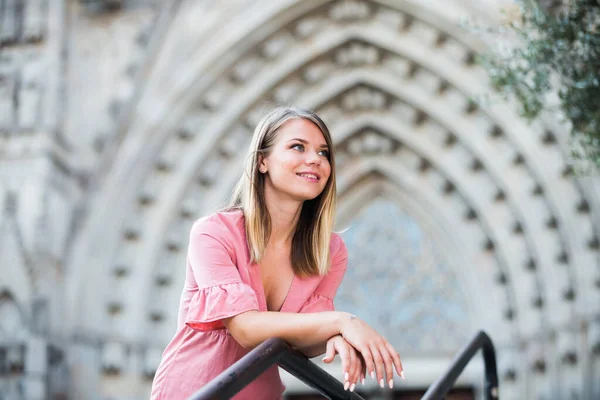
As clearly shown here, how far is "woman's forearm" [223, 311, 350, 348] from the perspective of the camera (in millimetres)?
1418

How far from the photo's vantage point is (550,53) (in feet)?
12.7

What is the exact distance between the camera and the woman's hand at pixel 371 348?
1.38m

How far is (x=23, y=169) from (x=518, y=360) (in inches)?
175

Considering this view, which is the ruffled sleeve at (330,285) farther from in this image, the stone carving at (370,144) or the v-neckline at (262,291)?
the stone carving at (370,144)

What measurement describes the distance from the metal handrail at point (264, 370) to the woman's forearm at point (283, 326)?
2cm

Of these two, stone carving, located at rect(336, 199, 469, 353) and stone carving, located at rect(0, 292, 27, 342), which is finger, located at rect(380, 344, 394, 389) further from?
stone carving, located at rect(336, 199, 469, 353)

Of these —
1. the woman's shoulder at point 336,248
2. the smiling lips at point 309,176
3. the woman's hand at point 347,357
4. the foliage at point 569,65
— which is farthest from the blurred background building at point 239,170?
the woman's hand at point 347,357

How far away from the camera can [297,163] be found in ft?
5.26

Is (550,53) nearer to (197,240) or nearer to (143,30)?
(197,240)

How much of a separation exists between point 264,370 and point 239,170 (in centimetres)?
583

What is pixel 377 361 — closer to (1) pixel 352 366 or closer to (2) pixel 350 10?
(1) pixel 352 366

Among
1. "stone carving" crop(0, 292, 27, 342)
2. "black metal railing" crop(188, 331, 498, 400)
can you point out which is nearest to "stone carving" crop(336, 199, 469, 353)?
"stone carving" crop(0, 292, 27, 342)

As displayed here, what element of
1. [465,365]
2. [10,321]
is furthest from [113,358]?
[465,365]

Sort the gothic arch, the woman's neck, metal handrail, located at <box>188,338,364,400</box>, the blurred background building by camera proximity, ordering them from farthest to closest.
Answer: the gothic arch, the blurred background building, the woman's neck, metal handrail, located at <box>188,338,364,400</box>
